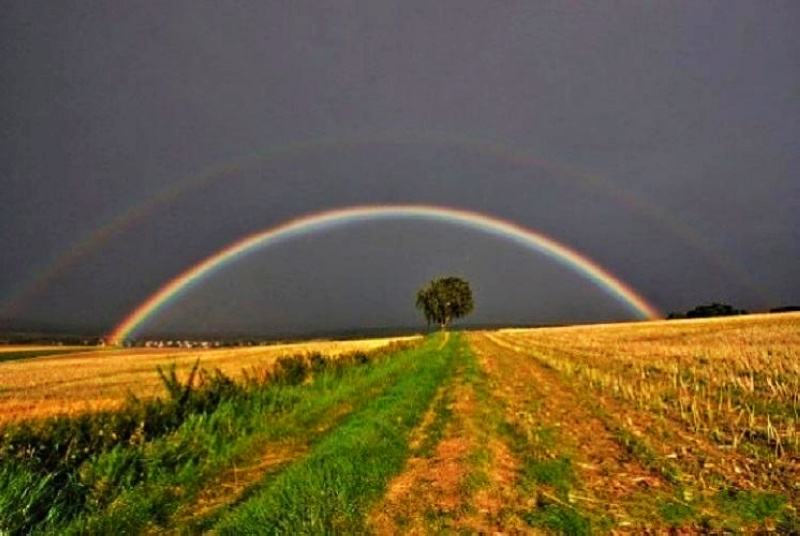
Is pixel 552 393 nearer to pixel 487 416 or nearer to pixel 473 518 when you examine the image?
pixel 487 416

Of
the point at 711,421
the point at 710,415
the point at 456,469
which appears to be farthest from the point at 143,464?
the point at 710,415

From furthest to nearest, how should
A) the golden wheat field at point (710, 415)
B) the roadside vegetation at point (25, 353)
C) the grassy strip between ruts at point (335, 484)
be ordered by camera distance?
the roadside vegetation at point (25, 353)
the golden wheat field at point (710, 415)
the grassy strip between ruts at point (335, 484)

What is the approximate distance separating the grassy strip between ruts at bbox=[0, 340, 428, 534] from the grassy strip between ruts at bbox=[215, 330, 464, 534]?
77 cm

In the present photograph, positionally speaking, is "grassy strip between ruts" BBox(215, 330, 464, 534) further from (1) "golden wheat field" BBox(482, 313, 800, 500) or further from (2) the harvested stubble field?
(1) "golden wheat field" BBox(482, 313, 800, 500)

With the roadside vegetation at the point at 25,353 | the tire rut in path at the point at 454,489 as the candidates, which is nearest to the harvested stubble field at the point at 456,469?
the tire rut in path at the point at 454,489

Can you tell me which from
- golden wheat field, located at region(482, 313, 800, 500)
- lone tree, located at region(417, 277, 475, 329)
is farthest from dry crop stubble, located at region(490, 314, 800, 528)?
lone tree, located at region(417, 277, 475, 329)

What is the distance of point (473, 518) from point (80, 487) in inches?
228

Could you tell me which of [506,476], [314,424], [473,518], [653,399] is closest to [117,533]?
[473,518]

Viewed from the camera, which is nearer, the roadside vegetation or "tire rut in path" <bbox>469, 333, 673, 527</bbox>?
"tire rut in path" <bbox>469, 333, 673, 527</bbox>

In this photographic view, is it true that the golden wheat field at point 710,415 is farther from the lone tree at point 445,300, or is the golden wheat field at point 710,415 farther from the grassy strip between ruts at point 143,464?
the lone tree at point 445,300

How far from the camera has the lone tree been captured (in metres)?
134

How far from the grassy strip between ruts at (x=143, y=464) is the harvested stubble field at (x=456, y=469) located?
1.6 inches

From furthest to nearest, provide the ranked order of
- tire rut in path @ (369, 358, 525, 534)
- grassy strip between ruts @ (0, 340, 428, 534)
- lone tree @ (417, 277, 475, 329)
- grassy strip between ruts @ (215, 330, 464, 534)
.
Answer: lone tree @ (417, 277, 475, 329) → grassy strip between ruts @ (0, 340, 428, 534) → grassy strip between ruts @ (215, 330, 464, 534) → tire rut in path @ (369, 358, 525, 534)

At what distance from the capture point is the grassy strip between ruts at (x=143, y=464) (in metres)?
7.87
